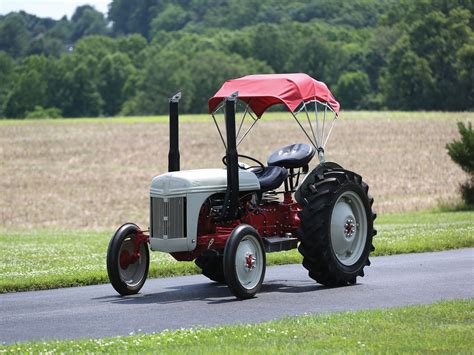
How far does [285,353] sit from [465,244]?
34.8 ft

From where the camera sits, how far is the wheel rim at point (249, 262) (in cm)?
1338

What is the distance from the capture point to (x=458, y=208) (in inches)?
1093

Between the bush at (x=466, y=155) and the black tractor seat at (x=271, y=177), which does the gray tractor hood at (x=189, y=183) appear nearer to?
the black tractor seat at (x=271, y=177)

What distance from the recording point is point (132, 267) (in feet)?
46.8

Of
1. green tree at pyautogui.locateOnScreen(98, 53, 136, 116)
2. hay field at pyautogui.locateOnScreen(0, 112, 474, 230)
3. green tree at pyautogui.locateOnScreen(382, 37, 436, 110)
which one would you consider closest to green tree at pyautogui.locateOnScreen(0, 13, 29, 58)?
green tree at pyautogui.locateOnScreen(98, 53, 136, 116)

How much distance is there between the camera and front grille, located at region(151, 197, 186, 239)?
1368cm

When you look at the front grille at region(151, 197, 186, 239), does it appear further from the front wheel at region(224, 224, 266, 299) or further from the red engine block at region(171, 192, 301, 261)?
the front wheel at region(224, 224, 266, 299)

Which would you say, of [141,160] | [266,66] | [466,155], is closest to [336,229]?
[466,155]

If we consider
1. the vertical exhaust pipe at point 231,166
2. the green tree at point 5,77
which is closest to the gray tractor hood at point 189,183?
the vertical exhaust pipe at point 231,166

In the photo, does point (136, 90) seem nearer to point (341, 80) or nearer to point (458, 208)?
point (341, 80)

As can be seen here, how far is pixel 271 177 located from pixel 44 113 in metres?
112

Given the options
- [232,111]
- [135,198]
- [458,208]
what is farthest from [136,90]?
[232,111]

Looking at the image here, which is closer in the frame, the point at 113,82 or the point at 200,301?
the point at 200,301

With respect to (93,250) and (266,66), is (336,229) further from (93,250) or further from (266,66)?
(266,66)
